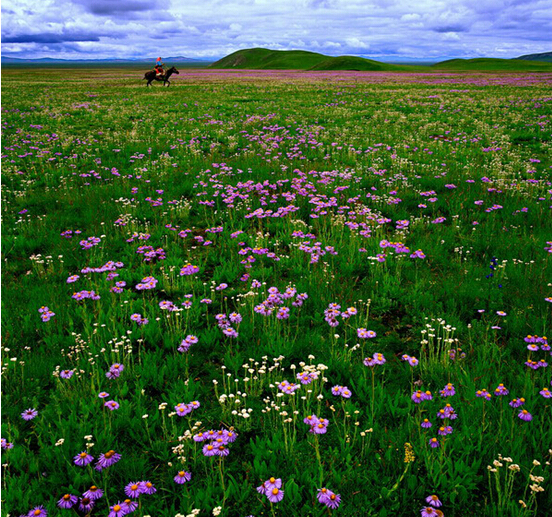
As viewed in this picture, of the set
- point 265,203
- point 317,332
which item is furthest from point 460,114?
point 317,332

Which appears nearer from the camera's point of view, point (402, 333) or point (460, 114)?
point (402, 333)

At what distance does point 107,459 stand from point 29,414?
3.31ft

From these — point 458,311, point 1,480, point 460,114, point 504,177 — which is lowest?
point 1,480

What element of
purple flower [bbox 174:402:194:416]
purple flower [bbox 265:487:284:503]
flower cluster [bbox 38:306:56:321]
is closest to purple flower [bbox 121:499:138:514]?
purple flower [bbox 174:402:194:416]

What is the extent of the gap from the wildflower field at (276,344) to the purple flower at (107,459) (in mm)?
14

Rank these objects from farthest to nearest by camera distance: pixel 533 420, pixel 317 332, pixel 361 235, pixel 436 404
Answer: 1. pixel 361 235
2. pixel 317 332
3. pixel 436 404
4. pixel 533 420

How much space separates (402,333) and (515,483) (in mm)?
1938

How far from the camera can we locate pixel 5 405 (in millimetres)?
3262

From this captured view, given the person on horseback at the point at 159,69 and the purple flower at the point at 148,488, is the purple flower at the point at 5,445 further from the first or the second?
the person on horseback at the point at 159,69

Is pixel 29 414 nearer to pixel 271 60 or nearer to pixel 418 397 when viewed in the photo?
pixel 418 397

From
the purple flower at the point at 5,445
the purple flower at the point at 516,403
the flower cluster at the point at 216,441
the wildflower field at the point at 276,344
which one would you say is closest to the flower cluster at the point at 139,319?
the wildflower field at the point at 276,344

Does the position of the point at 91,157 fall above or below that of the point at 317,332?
above

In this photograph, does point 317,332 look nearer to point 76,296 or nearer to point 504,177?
point 76,296

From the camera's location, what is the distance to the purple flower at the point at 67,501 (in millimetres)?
2363
